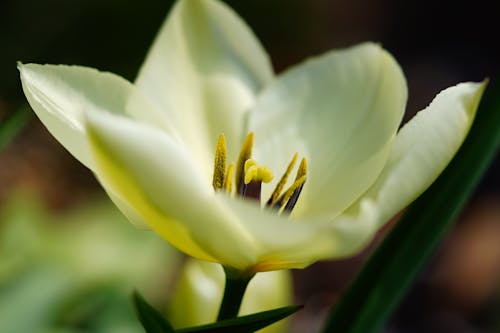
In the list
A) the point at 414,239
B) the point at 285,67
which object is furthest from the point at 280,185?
the point at 285,67

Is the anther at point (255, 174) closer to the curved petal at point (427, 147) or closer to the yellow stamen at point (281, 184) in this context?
the yellow stamen at point (281, 184)

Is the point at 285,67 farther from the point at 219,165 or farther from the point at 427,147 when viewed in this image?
the point at 427,147

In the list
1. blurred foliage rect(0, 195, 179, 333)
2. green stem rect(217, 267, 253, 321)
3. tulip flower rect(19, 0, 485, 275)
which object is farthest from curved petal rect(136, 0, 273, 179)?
blurred foliage rect(0, 195, 179, 333)

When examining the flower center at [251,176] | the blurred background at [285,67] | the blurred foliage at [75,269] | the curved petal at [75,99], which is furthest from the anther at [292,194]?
the blurred background at [285,67]

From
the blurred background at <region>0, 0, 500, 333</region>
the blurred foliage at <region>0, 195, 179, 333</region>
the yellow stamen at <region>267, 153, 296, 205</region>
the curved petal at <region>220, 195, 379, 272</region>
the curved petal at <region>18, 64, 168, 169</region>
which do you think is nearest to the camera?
the curved petal at <region>220, 195, 379, 272</region>

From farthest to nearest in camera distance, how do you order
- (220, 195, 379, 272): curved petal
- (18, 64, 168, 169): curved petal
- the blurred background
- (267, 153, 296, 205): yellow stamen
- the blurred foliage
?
the blurred background < the blurred foliage < (267, 153, 296, 205): yellow stamen < (18, 64, 168, 169): curved petal < (220, 195, 379, 272): curved petal

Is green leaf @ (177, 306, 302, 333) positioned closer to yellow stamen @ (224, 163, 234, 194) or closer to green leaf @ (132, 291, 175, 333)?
green leaf @ (132, 291, 175, 333)
